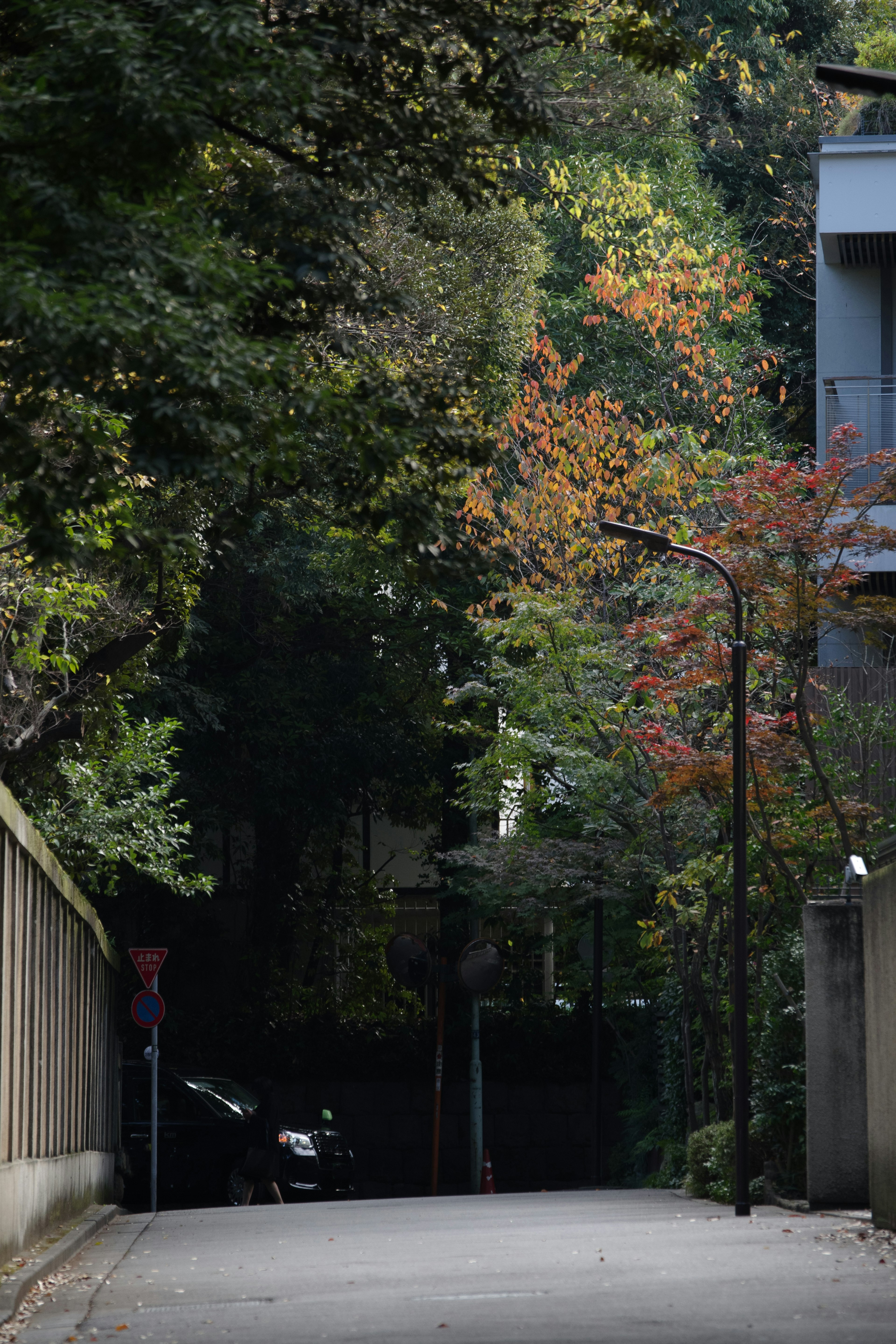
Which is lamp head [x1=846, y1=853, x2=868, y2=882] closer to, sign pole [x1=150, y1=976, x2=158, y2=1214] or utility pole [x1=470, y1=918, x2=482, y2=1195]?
sign pole [x1=150, y1=976, x2=158, y2=1214]

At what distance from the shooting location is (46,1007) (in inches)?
584

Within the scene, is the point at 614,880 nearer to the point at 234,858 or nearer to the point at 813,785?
the point at 813,785

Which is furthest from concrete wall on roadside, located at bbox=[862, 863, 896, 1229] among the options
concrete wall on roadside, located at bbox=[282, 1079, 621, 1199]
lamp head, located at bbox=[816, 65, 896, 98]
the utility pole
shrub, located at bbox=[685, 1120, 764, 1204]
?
concrete wall on roadside, located at bbox=[282, 1079, 621, 1199]

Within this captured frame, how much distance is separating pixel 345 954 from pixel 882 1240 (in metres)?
24.5

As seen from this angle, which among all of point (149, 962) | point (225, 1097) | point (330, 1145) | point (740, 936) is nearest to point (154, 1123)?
point (149, 962)

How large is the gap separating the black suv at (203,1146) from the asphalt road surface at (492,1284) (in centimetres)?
784

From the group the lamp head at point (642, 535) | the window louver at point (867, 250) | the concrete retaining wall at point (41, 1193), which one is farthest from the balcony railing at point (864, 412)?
the concrete retaining wall at point (41, 1193)

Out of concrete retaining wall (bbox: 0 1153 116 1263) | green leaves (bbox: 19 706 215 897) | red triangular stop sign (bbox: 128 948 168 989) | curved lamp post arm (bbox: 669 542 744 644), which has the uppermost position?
curved lamp post arm (bbox: 669 542 744 644)

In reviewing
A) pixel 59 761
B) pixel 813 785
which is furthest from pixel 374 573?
pixel 813 785

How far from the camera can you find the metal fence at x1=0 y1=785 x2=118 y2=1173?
1190 centimetres

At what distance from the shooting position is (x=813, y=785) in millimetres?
18641

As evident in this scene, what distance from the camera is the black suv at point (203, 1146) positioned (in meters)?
23.3

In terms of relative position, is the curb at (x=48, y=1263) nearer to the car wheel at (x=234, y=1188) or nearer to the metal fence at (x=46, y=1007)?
the metal fence at (x=46, y=1007)

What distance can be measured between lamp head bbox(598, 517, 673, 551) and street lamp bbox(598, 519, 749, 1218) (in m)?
0.22
